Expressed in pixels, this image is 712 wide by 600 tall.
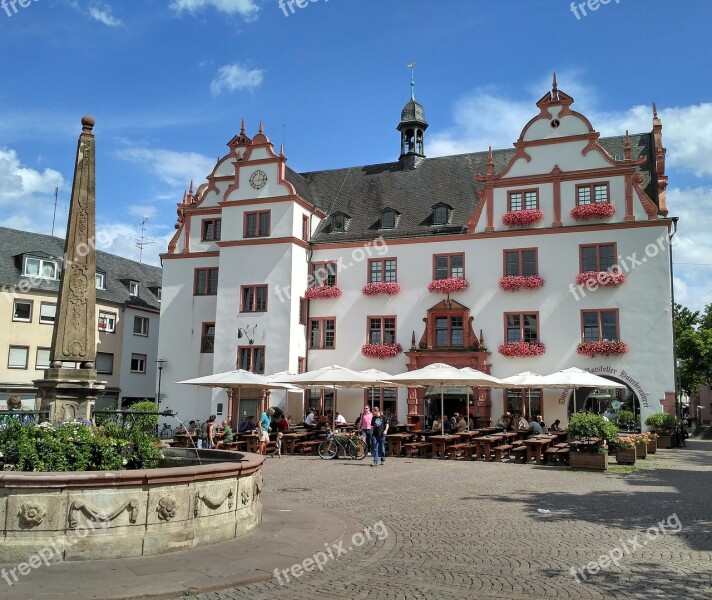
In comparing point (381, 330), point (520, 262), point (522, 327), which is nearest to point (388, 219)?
point (381, 330)

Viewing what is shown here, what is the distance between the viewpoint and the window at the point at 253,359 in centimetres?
3322

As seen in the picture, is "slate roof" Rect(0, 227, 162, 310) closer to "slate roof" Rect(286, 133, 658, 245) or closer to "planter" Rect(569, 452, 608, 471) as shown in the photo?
"slate roof" Rect(286, 133, 658, 245)

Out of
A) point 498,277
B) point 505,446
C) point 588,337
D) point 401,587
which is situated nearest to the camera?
point 401,587

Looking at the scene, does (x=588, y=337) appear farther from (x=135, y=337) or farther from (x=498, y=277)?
(x=135, y=337)

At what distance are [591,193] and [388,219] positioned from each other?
9883 millimetres

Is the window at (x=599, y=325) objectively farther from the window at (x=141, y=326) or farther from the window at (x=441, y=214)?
the window at (x=141, y=326)

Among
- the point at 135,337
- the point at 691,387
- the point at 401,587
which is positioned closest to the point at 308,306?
the point at 135,337

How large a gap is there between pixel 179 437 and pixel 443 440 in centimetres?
997

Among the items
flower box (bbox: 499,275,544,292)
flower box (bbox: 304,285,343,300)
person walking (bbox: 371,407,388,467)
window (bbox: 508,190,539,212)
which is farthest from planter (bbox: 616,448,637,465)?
flower box (bbox: 304,285,343,300)

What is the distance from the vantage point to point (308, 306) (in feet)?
114

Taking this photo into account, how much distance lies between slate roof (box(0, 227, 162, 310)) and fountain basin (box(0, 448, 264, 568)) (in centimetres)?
3568

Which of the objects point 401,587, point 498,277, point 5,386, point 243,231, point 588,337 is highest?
point 243,231

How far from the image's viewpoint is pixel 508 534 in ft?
32.9

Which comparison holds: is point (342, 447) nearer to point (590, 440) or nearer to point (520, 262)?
point (590, 440)
